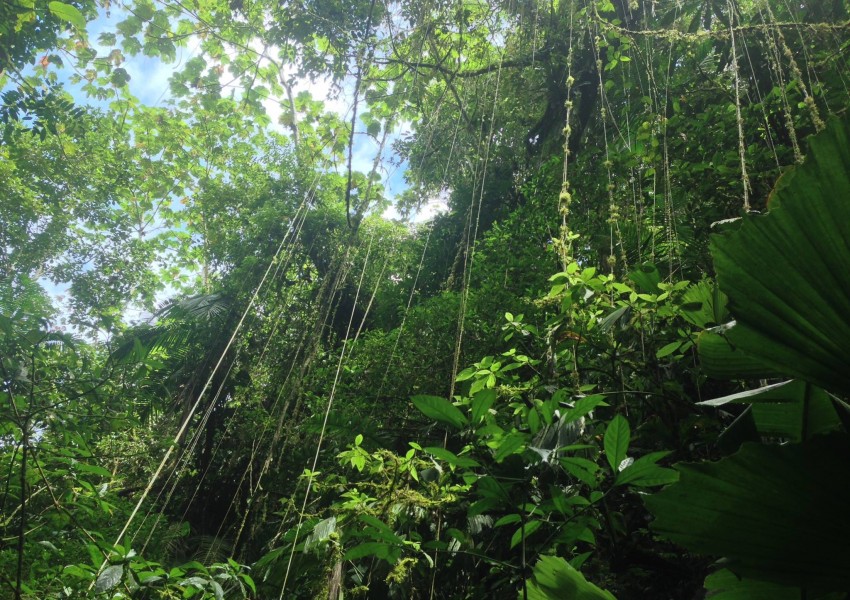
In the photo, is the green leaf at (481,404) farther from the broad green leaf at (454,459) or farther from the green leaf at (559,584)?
the green leaf at (559,584)

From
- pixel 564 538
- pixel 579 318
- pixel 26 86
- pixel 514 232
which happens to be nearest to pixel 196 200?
pixel 26 86

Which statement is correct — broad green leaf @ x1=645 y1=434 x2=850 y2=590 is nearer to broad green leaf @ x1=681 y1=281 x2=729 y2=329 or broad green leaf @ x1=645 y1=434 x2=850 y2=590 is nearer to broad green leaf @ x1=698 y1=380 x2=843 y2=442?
broad green leaf @ x1=698 y1=380 x2=843 y2=442

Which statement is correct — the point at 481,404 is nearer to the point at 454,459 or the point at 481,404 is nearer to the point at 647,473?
the point at 454,459

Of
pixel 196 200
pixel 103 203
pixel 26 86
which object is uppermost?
pixel 103 203

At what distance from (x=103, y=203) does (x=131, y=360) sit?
8.74m

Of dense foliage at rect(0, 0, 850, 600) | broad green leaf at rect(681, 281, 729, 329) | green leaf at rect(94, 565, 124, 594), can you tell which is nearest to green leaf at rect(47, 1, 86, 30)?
dense foliage at rect(0, 0, 850, 600)

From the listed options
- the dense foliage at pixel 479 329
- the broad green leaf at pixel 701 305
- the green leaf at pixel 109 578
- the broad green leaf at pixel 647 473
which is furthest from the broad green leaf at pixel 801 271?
the green leaf at pixel 109 578

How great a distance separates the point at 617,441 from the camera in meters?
0.75

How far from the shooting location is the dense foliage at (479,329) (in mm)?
476

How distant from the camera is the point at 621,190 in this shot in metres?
2.50

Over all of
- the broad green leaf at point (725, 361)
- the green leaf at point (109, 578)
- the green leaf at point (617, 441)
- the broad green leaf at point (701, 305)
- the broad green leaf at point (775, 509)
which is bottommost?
the green leaf at point (109, 578)

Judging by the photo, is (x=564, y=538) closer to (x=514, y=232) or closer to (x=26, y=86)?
(x=514, y=232)

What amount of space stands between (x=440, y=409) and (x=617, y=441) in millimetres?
274

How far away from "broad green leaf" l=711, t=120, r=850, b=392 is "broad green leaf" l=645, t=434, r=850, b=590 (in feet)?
0.26
